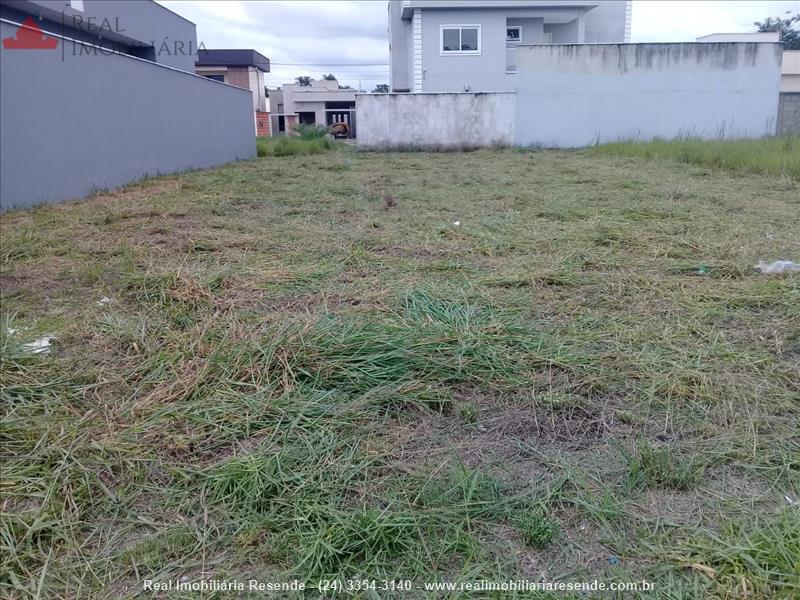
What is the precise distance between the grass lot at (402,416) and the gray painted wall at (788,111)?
13678 mm

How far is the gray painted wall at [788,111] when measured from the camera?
15156 mm

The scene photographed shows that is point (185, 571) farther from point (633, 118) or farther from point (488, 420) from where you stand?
point (633, 118)

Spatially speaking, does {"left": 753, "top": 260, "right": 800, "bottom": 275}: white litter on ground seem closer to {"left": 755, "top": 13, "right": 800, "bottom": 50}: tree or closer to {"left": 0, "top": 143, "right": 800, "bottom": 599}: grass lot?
{"left": 0, "top": 143, "right": 800, "bottom": 599}: grass lot

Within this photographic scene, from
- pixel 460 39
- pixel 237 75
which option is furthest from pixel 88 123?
pixel 237 75

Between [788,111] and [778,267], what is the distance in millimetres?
14656

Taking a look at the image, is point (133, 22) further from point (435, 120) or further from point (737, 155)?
point (737, 155)

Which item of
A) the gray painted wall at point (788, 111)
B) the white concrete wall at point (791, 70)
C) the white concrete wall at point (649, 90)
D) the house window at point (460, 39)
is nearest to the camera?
the white concrete wall at point (649, 90)

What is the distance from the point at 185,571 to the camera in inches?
58.4

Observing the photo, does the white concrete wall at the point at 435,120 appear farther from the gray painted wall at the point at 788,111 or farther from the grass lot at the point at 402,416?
the grass lot at the point at 402,416

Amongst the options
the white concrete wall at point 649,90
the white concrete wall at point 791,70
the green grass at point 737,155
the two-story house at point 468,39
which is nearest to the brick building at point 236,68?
the two-story house at point 468,39

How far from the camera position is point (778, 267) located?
3.62 m

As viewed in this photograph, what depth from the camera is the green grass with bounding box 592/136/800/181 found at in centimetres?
818

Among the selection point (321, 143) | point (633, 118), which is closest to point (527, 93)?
point (633, 118)

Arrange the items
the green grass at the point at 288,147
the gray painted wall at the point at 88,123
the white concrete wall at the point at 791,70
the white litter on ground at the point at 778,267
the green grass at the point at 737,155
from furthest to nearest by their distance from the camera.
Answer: the white concrete wall at the point at 791,70
the green grass at the point at 288,147
the green grass at the point at 737,155
the gray painted wall at the point at 88,123
the white litter on ground at the point at 778,267
